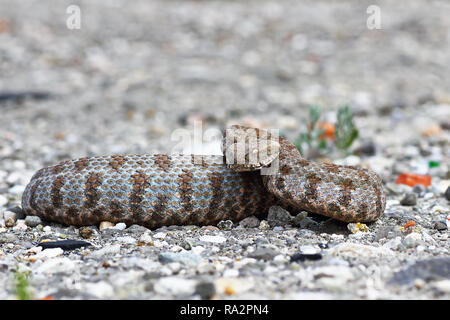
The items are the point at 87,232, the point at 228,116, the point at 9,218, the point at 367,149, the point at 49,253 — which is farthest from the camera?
the point at 228,116

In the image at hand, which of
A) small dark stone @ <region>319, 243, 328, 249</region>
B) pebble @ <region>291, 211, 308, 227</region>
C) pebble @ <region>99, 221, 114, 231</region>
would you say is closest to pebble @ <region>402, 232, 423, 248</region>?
small dark stone @ <region>319, 243, 328, 249</region>

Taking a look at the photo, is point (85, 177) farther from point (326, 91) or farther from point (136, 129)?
point (326, 91)

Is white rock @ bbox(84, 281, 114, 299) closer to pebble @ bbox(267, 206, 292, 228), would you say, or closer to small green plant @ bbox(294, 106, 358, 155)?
pebble @ bbox(267, 206, 292, 228)

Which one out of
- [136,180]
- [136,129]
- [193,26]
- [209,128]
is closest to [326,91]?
[209,128]

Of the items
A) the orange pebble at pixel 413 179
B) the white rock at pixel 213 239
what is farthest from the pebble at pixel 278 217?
the orange pebble at pixel 413 179

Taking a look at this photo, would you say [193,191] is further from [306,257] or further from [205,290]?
[205,290]

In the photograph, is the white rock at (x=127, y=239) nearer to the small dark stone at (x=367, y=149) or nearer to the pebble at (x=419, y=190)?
the pebble at (x=419, y=190)

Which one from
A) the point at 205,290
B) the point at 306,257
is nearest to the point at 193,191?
the point at 306,257
